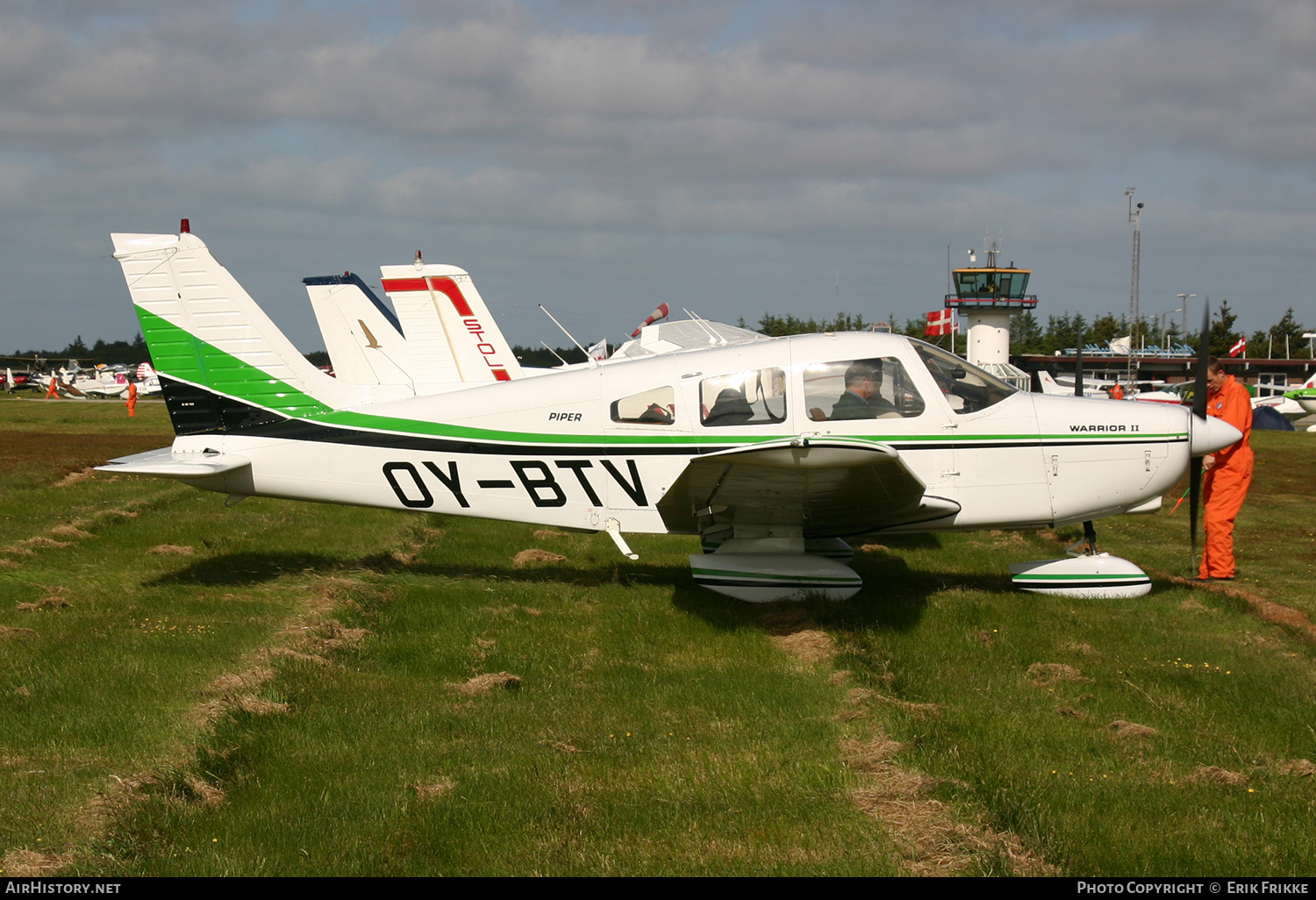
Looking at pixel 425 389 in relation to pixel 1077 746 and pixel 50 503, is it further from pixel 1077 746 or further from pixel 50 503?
pixel 1077 746

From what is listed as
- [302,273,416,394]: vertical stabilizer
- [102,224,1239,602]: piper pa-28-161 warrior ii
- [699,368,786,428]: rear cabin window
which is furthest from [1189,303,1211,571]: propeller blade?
[302,273,416,394]: vertical stabilizer

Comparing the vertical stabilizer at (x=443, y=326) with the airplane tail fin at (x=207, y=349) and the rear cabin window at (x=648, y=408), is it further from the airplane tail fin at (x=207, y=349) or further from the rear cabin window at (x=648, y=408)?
the rear cabin window at (x=648, y=408)

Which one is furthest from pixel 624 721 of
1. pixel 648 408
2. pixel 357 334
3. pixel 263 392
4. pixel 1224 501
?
pixel 357 334

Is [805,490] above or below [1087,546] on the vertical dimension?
above

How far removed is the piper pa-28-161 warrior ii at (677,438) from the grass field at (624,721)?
704 mm

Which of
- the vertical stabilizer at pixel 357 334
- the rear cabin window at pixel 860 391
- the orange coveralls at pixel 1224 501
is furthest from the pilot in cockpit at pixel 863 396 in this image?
the vertical stabilizer at pixel 357 334

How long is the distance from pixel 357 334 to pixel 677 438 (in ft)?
36.1

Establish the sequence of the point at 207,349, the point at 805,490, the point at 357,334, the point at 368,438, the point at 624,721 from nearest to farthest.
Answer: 1. the point at 624,721
2. the point at 805,490
3. the point at 368,438
4. the point at 207,349
5. the point at 357,334

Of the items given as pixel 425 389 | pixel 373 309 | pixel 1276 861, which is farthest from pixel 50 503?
pixel 1276 861

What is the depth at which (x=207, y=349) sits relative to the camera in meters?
8.55

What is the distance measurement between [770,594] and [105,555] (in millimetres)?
6369

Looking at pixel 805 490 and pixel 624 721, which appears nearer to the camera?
pixel 624 721

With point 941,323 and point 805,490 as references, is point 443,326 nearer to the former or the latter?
point 805,490

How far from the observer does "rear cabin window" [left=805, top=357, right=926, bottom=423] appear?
7.74 metres
